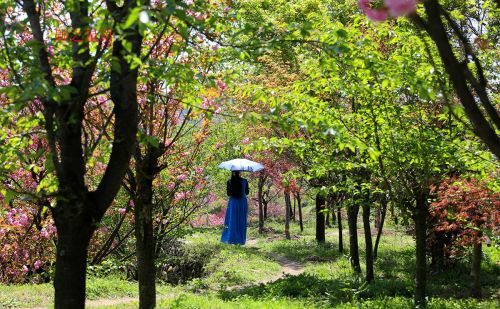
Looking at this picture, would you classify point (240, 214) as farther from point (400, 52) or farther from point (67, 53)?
point (67, 53)

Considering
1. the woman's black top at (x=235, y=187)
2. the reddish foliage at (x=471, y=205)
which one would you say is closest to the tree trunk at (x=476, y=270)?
the reddish foliage at (x=471, y=205)

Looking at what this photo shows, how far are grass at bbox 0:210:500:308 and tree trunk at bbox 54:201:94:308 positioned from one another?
11.5 feet

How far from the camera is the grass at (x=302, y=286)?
27.0 feet

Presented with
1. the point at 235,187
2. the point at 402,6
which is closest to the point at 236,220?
the point at 235,187

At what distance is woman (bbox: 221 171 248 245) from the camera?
12062 millimetres

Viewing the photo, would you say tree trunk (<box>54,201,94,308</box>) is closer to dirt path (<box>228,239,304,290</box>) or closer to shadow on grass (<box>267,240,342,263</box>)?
dirt path (<box>228,239,304,290</box>)

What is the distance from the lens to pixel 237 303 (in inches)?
339

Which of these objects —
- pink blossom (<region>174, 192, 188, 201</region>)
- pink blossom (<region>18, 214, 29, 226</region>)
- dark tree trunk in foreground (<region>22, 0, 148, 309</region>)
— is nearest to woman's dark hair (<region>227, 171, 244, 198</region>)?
pink blossom (<region>174, 192, 188, 201</region>)

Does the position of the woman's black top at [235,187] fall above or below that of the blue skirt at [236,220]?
above

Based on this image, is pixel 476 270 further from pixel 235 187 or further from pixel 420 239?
pixel 235 187

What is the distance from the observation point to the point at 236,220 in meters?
12.4

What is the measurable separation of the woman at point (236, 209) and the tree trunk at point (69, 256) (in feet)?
30.3

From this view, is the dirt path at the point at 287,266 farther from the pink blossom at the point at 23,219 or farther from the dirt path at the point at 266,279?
the pink blossom at the point at 23,219

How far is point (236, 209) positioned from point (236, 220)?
331 millimetres
